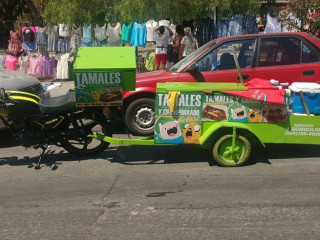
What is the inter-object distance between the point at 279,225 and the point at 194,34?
1125 cm

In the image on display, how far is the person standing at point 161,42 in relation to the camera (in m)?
14.5

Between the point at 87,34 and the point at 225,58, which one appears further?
the point at 87,34

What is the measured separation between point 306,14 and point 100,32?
7037mm

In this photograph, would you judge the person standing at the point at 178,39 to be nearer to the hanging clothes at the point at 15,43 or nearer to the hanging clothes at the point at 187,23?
the hanging clothes at the point at 187,23

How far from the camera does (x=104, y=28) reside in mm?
15852

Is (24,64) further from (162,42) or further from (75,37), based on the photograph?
(162,42)

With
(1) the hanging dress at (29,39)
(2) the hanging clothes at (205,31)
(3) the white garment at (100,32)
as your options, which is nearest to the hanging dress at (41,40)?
(1) the hanging dress at (29,39)

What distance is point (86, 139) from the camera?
708 cm

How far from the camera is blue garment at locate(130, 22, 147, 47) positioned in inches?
613

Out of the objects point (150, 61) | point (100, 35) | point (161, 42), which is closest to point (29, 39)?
point (100, 35)

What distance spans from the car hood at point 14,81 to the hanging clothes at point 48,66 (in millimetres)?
7341

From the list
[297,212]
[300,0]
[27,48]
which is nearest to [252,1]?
[300,0]

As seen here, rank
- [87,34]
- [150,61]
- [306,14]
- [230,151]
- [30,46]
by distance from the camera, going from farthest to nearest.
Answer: [30,46] → [87,34] → [150,61] → [306,14] → [230,151]

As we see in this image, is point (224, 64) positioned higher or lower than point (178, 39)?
lower
